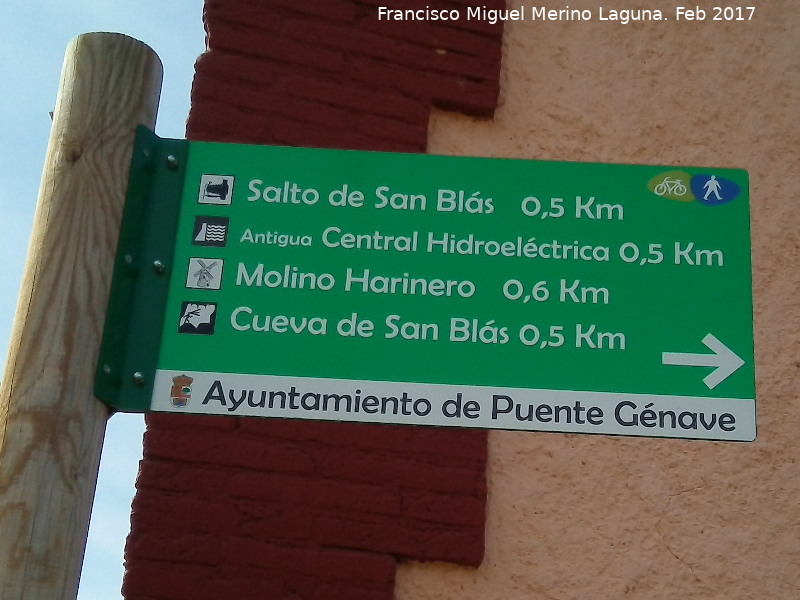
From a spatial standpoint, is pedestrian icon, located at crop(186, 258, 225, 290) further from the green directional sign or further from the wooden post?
the wooden post

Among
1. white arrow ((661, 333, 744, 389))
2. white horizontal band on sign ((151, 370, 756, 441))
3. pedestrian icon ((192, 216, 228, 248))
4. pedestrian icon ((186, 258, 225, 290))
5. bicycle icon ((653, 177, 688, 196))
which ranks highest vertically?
bicycle icon ((653, 177, 688, 196))

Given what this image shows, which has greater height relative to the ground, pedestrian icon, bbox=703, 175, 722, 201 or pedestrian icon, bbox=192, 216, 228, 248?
pedestrian icon, bbox=703, 175, 722, 201

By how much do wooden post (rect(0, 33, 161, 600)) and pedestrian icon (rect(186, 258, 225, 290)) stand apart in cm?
18

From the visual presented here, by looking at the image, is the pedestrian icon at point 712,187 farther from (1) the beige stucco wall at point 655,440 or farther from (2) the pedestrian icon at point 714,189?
(1) the beige stucco wall at point 655,440

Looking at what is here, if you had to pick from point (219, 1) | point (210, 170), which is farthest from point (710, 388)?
point (219, 1)

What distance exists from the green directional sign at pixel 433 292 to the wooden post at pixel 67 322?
65 mm

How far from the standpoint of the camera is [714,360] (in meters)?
2.27

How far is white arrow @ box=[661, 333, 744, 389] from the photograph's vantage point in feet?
7.37

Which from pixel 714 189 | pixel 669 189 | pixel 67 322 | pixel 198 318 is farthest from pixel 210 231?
pixel 714 189

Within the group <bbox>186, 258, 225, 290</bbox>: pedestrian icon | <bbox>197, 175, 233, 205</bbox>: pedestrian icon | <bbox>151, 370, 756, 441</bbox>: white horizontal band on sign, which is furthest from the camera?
<bbox>197, 175, 233, 205</bbox>: pedestrian icon

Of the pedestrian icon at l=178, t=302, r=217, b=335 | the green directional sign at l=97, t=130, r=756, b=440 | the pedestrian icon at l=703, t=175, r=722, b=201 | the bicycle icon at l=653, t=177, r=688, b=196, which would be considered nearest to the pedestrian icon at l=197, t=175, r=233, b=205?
the green directional sign at l=97, t=130, r=756, b=440

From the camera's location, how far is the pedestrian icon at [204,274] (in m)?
2.31

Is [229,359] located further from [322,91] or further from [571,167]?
[322,91]

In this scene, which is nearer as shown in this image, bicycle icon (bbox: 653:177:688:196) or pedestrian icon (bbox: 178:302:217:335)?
pedestrian icon (bbox: 178:302:217:335)
